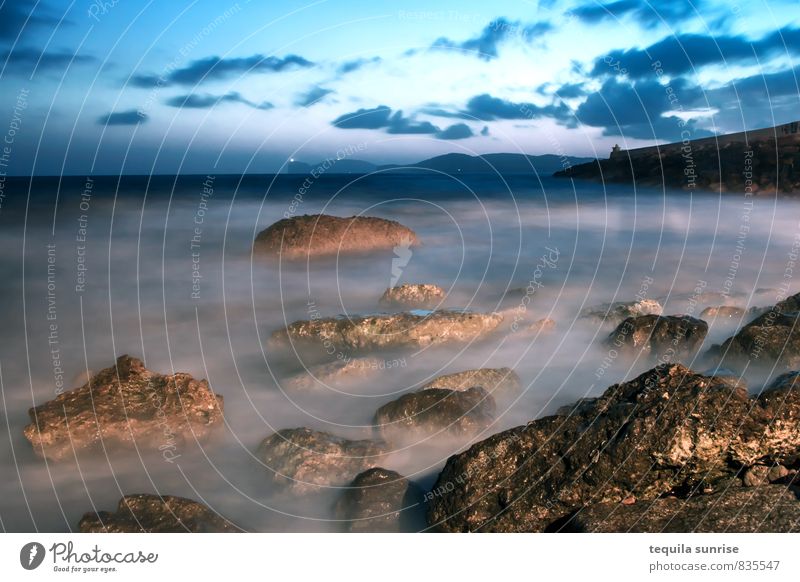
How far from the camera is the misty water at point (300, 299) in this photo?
6324 millimetres

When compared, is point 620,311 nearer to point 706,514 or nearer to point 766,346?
Result: point 766,346

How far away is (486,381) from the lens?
7141 millimetres

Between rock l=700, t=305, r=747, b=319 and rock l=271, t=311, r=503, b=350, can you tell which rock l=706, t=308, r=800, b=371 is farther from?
rock l=271, t=311, r=503, b=350

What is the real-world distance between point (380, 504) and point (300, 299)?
20.1 feet

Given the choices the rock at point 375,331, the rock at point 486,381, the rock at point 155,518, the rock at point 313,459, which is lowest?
the rock at point 155,518

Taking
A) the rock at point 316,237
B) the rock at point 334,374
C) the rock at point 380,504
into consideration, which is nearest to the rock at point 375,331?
the rock at point 334,374

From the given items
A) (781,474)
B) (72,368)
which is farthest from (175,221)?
(781,474)

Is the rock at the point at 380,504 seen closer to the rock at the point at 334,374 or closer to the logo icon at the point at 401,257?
the rock at the point at 334,374

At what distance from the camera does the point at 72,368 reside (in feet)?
27.5

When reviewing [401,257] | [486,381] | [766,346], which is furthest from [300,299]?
[766,346]

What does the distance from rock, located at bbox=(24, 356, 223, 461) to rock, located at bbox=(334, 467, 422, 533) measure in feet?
7.20
